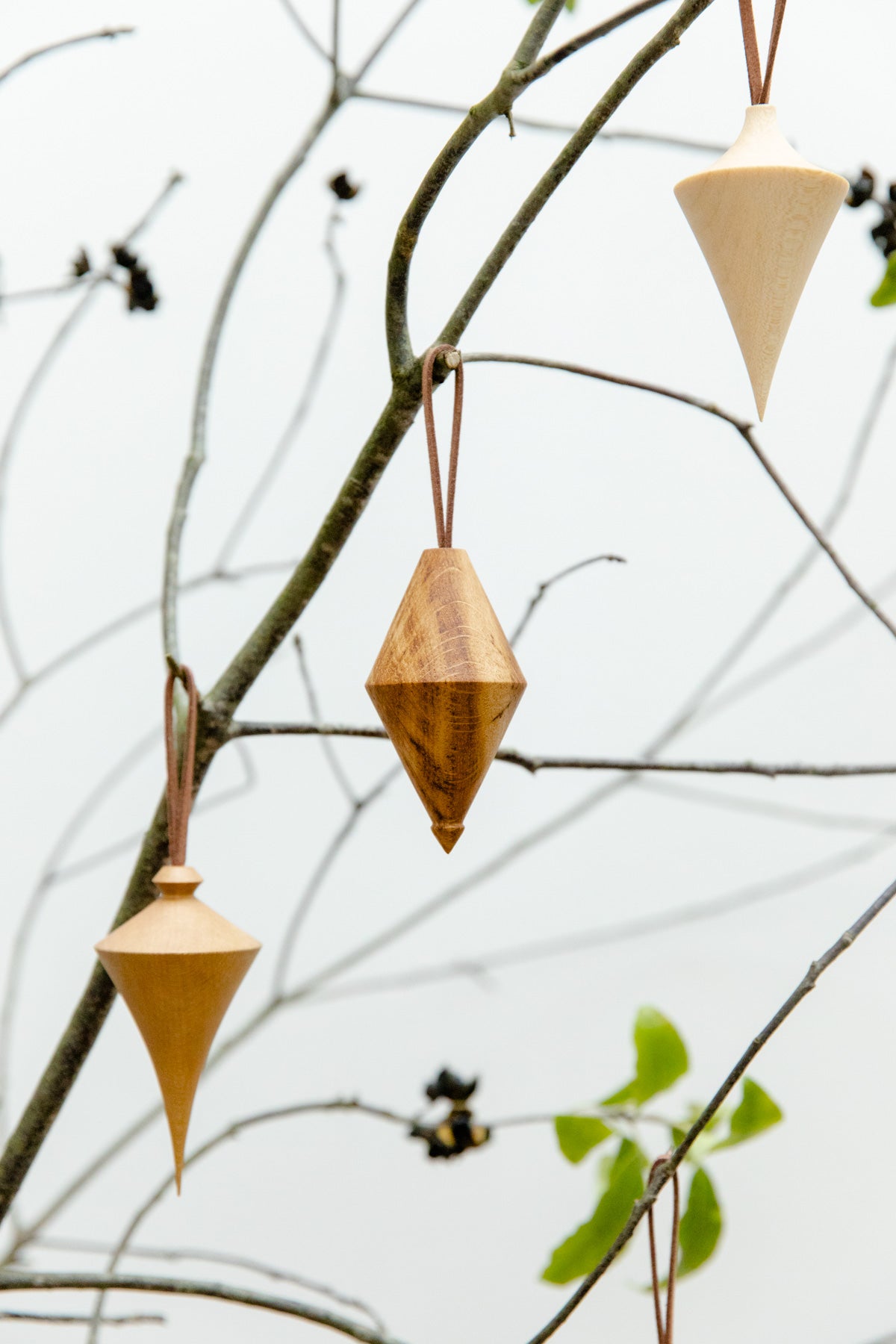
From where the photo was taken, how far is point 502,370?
884 mm

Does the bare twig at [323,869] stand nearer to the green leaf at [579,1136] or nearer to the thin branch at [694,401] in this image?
the green leaf at [579,1136]

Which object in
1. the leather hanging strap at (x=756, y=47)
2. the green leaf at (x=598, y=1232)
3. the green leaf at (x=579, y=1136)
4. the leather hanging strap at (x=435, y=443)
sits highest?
the leather hanging strap at (x=756, y=47)

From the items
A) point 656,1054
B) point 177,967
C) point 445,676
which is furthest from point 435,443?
point 656,1054

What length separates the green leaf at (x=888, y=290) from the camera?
51 centimetres

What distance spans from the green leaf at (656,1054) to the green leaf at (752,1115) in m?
0.04

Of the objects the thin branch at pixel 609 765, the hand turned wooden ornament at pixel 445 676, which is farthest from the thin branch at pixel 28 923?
the hand turned wooden ornament at pixel 445 676

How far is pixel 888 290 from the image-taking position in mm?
515

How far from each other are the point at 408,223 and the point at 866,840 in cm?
65

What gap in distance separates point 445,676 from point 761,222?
165 mm

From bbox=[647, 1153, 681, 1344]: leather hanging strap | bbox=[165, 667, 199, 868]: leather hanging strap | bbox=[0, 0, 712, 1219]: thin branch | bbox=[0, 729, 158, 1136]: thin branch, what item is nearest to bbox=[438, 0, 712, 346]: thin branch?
bbox=[0, 0, 712, 1219]: thin branch

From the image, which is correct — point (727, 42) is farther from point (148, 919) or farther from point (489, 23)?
point (148, 919)

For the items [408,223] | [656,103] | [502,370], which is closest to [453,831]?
[408,223]

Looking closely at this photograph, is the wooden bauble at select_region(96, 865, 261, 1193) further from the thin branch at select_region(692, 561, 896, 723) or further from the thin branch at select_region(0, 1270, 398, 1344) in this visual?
the thin branch at select_region(692, 561, 896, 723)

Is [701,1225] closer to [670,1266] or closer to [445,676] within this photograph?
[670,1266]
